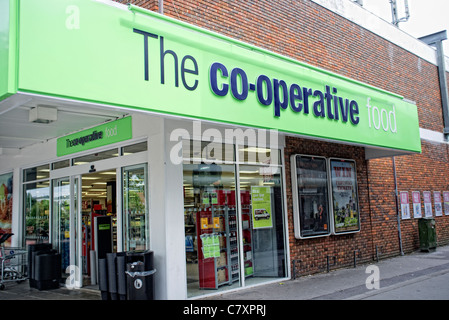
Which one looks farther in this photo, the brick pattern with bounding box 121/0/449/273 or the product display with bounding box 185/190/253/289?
the brick pattern with bounding box 121/0/449/273

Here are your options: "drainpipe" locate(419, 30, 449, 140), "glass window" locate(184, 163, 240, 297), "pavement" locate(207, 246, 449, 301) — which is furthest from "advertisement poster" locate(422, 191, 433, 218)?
"glass window" locate(184, 163, 240, 297)

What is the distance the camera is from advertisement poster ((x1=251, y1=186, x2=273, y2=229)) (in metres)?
9.53

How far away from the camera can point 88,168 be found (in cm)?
963

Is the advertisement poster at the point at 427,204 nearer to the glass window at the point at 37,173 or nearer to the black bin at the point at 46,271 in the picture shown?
the black bin at the point at 46,271

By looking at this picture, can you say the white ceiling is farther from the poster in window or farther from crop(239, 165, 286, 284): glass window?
the poster in window

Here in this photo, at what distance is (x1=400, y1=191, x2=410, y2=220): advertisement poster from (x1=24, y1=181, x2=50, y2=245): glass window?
10921mm

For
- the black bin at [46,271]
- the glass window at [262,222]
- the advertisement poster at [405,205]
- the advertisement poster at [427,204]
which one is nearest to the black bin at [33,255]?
the black bin at [46,271]

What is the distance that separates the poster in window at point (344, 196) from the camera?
11320mm

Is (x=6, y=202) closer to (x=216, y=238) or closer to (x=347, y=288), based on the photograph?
(x=216, y=238)

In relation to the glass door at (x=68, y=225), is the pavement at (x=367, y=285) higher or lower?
lower

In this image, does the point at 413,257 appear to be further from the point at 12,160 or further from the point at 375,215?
the point at 12,160

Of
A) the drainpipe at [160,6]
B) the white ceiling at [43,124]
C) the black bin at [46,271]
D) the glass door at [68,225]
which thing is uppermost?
the drainpipe at [160,6]

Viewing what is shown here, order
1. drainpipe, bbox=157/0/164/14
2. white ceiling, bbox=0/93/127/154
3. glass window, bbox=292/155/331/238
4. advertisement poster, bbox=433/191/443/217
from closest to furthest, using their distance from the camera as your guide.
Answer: white ceiling, bbox=0/93/127/154
drainpipe, bbox=157/0/164/14
glass window, bbox=292/155/331/238
advertisement poster, bbox=433/191/443/217

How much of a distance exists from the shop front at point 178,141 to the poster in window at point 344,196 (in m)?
0.05
